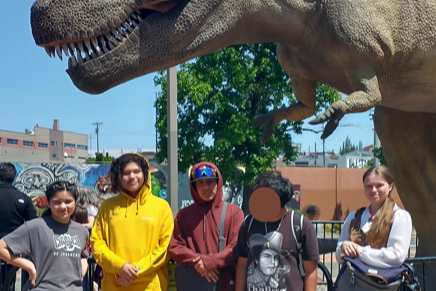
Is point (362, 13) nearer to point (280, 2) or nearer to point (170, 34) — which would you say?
point (280, 2)

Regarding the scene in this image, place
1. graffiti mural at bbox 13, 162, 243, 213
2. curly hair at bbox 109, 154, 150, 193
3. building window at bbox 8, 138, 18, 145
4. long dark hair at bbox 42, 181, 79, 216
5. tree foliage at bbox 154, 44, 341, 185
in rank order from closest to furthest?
curly hair at bbox 109, 154, 150, 193
long dark hair at bbox 42, 181, 79, 216
tree foliage at bbox 154, 44, 341, 185
graffiti mural at bbox 13, 162, 243, 213
building window at bbox 8, 138, 18, 145

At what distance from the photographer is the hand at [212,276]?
3.14 meters

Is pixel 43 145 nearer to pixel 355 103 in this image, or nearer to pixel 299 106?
Result: pixel 299 106

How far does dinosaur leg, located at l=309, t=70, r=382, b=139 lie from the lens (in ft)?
9.83

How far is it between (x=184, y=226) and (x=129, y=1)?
140 cm

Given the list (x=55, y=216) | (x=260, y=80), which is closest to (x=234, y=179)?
(x=260, y=80)

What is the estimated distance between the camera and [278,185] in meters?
2.96

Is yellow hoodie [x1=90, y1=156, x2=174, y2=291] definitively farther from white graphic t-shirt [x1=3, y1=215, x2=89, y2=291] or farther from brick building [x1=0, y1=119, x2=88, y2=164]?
brick building [x1=0, y1=119, x2=88, y2=164]

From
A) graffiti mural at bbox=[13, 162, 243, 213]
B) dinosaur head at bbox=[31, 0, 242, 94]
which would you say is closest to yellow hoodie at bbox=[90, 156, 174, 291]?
dinosaur head at bbox=[31, 0, 242, 94]

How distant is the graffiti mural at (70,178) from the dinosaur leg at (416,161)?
656 inches

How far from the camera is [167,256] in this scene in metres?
3.34

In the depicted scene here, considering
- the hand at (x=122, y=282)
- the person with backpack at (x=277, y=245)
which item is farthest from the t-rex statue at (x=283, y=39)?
the hand at (x=122, y=282)

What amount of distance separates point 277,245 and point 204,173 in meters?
0.68

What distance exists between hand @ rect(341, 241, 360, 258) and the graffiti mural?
18059 mm
